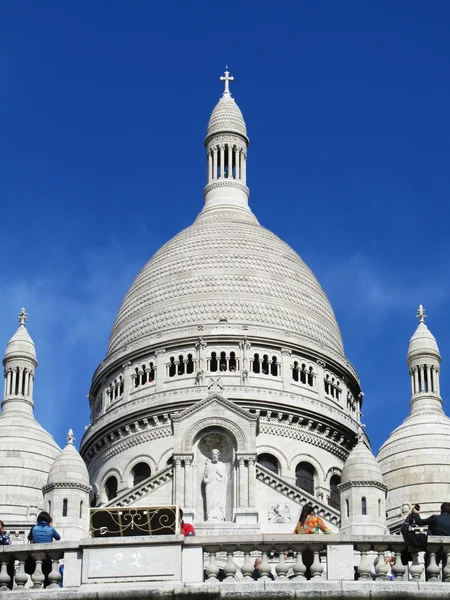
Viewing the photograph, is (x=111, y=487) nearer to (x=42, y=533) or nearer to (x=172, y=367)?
(x=172, y=367)

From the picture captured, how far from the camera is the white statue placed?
53.9 meters

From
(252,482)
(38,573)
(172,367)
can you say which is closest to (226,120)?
(172,367)

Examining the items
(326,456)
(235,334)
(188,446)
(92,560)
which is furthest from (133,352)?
(92,560)

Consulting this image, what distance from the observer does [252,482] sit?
55.1 meters

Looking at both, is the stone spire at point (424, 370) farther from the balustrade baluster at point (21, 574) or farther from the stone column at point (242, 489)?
the balustrade baluster at point (21, 574)

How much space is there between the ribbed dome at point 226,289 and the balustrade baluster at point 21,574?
5146cm

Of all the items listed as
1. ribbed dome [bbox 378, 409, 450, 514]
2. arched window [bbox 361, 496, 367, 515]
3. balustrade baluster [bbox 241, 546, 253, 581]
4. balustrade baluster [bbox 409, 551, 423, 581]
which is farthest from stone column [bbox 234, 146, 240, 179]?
balustrade baluster [bbox 409, 551, 423, 581]

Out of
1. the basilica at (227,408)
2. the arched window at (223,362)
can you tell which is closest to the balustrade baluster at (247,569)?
the basilica at (227,408)

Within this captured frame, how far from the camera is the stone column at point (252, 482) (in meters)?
54.8

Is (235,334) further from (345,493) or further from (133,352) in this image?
(345,493)

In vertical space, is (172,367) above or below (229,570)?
above

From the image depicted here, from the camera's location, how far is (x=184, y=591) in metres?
19.3

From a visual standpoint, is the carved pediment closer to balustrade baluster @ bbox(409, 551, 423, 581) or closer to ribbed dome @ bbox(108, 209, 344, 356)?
ribbed dome @ bbox(108, 209, 344, 356)

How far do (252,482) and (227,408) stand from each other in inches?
128
